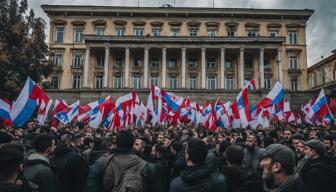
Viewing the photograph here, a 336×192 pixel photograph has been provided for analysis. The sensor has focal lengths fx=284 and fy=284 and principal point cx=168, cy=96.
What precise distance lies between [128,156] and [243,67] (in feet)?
126

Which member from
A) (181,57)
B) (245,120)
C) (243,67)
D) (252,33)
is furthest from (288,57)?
(245,120)

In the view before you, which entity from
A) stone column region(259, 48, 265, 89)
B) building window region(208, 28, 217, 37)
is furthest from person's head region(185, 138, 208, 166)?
building window region(208, 28, 217, 37)

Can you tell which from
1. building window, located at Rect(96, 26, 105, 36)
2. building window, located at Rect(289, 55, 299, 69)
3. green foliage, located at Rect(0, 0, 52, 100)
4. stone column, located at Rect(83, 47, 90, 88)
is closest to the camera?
green foliage, located at Rect(0, 0, 52, 100)

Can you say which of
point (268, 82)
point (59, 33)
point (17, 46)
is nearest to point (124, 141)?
point (17, 46)

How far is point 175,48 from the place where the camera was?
39.9 meters

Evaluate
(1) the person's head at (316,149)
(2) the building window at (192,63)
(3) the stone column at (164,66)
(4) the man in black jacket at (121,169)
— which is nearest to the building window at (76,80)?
(3) the stone column at (164,66)

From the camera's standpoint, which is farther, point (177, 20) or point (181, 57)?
point (177, 20)

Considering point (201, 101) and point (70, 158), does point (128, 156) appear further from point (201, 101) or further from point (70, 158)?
point (201, 101)

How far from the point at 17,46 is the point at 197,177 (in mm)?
27877

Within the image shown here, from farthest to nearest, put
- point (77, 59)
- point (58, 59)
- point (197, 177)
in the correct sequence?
point (58, 59), point (77, 59), point (197, 177)

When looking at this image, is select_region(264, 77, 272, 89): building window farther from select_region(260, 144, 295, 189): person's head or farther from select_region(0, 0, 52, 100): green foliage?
select_region(260, 144, 295, 189): person's head

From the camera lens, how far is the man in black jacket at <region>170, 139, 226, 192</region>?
2.99 m

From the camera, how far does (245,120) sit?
1362cm

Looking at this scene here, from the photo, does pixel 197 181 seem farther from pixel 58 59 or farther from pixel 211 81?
pixel 58 59
